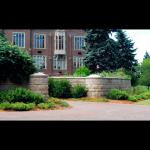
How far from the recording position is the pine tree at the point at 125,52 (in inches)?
1978

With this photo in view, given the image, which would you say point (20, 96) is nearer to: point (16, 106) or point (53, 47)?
point (16, 106)

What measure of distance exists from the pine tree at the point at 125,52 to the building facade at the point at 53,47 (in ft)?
18.1

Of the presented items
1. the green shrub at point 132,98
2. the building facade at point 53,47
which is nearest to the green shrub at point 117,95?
the green shrub at point 132,98

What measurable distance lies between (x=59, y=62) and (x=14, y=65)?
29054 millimetres

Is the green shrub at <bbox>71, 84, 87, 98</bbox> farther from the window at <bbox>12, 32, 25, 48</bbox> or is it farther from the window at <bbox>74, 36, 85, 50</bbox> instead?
the window at <bbox>74, 36, 85, 50</bbox>

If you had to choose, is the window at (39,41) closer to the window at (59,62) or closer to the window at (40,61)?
the window at (40,61)

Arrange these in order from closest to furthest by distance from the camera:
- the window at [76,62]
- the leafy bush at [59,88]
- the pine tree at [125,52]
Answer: the leafy bush at [59,88] → the pine tree at [125,52] → the window at [76,62]

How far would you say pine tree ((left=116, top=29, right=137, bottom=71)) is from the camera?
50250 mm

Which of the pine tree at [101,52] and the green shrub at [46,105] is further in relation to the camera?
the pine tree at [101,52]

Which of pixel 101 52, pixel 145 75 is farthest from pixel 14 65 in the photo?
pixel 145 75

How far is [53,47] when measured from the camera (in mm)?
53625
